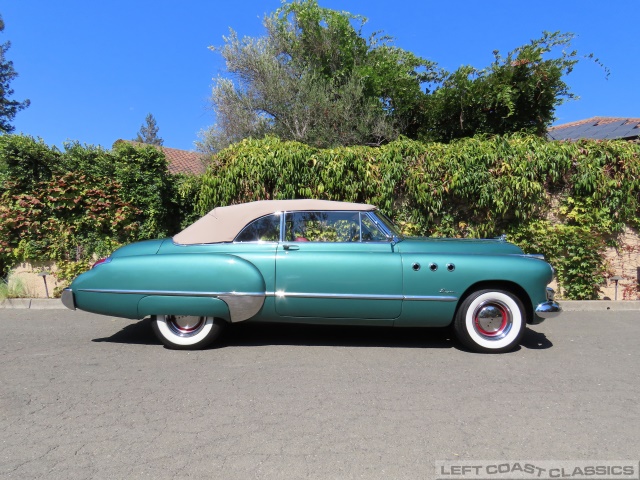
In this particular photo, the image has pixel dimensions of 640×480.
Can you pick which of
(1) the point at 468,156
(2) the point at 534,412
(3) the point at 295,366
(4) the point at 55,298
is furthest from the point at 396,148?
(4) the point at 55,298

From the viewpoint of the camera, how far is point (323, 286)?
4750 millimetres

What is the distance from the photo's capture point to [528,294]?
4.76 meters

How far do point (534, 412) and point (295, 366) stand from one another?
6.74 ft

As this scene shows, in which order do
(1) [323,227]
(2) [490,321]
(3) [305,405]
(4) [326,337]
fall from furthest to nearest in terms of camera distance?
1. (4) [326,337]
2. (1) [323,227]
3. (2) [490,321]
4. (3) [305,405]

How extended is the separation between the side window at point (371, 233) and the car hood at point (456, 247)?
22 cm

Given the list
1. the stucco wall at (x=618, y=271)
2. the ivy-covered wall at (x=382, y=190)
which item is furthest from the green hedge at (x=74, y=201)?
the stucco wall at (x=618, y=271)

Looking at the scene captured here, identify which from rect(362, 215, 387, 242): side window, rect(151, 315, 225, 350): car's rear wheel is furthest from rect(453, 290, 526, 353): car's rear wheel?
rect(151, 315, 225, 350): car's rear wheel

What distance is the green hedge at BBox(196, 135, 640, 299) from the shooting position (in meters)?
7.63

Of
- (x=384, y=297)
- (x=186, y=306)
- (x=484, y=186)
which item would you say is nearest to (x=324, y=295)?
(x=384, y=297)

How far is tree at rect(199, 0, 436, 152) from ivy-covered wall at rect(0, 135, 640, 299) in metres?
5.70

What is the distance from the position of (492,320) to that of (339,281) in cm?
164

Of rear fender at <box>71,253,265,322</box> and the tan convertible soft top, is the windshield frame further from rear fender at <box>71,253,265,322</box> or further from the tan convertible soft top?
rear fender at <box>71,253,265,322</box>

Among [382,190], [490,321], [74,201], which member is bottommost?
[490,321]

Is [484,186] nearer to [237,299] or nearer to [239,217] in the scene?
[239,217]
